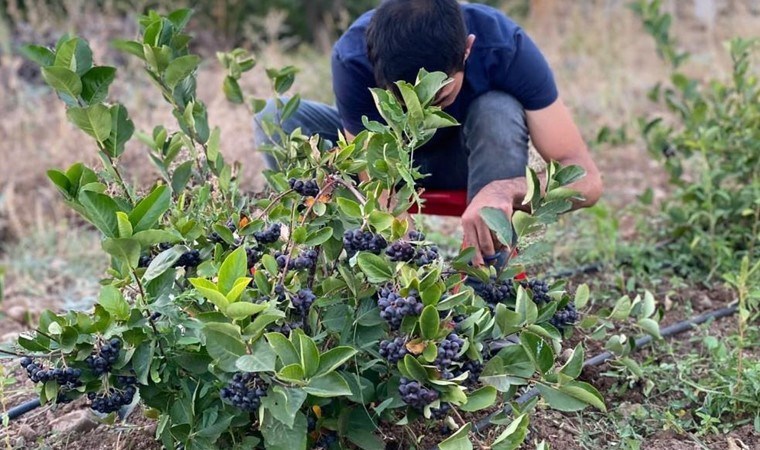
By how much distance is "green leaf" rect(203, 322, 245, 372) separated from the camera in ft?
4.56

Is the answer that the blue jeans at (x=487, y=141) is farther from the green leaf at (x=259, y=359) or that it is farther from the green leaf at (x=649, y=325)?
the green leaf at (x=259, y=359)

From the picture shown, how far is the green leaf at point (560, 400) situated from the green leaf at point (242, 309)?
0.56 meters

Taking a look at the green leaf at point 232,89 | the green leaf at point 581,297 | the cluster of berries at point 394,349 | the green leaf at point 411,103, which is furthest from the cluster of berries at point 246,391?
the green leaf at point 232,89

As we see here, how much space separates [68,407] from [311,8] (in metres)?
6.71

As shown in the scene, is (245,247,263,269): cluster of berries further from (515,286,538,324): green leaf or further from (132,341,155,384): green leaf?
(515,286,538,324): green leaf

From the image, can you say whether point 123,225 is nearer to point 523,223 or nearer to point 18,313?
point 523,223

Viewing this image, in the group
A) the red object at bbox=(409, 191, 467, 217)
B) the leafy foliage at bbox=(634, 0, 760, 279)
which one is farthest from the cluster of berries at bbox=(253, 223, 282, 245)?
the leafy foliage at bbox=(634, 0, 760, 279)

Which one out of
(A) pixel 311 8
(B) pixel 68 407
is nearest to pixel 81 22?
(A) pixel 311 8

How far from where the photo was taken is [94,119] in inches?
67.0

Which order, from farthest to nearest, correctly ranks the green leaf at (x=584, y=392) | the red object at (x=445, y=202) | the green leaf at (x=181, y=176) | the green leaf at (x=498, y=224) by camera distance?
the red object at (x=445, y=202)
the green leaf at (x=181, y=176)
the green leaf at (x=498, y=224)
the green leaf at (x=584, y=392)

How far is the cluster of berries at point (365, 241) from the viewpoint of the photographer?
158 cm

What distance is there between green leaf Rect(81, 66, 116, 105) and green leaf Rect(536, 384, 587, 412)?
1.02m

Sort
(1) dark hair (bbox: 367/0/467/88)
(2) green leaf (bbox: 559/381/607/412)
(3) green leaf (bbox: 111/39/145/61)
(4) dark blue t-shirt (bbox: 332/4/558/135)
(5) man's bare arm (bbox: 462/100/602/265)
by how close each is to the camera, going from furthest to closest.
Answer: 1. (4) dark blue t-shirt (bbox: 332/4/558/135)
2. (5) man's bare arm (bbox: 462/100/602/265)
3. (1) dark hair (bbox: 367/0/467/88)
4. (3) green leaf (bbox: 111/39/145/61)
5. (2) green leaf (bbox: 559/381/607/412)

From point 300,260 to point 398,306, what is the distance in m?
0.21
